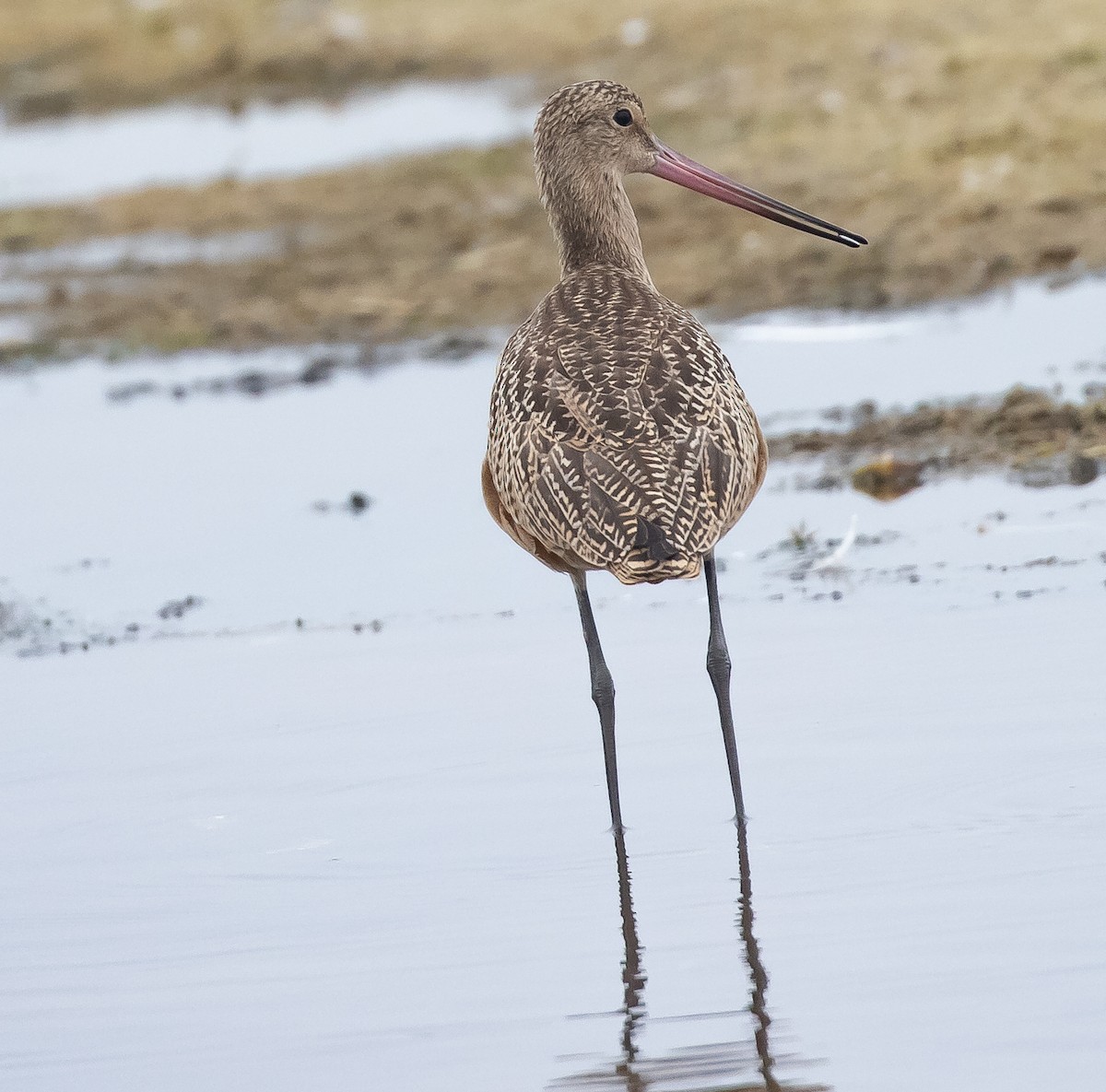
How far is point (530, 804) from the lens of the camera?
5.51m

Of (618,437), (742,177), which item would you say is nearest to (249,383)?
(742,177)

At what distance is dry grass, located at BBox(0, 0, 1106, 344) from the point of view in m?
12.9

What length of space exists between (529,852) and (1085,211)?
27.7ft

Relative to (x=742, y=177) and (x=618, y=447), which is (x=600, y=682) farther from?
(x=742, y=177)

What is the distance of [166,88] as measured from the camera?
22.4m

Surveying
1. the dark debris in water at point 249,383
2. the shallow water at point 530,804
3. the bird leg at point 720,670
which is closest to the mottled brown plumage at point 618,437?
the bird leg at point 720,670

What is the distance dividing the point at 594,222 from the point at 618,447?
1663 millimetres

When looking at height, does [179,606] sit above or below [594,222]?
below

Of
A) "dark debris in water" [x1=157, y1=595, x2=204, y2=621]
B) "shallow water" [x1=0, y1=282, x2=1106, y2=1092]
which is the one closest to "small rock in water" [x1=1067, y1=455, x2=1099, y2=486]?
"shallow water" [x1=0, y1=282, x2=1106, y2=1092]

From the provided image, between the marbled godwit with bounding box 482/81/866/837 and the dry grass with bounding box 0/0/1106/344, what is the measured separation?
6.51 m

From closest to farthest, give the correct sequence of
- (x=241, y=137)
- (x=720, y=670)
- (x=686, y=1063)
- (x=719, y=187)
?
(x=686, y=1063), (x=720, y=670), (x=719, y=187), (x=241, y=137)

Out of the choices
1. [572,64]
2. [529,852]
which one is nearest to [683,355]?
[529,852]

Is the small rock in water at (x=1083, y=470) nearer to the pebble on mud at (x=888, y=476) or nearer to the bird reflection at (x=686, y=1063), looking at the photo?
the pebble on mud at (x=888, y=476)

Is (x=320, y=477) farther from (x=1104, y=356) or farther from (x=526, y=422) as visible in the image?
(x=526, y=422)
